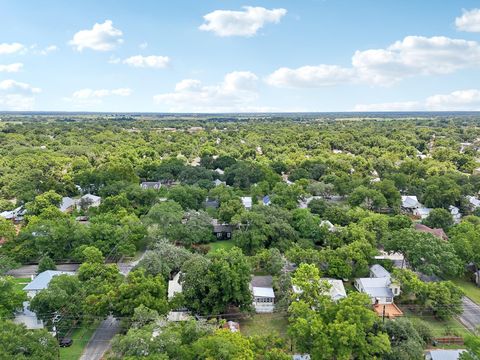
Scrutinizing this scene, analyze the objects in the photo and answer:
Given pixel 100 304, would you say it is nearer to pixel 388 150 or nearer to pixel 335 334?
pixel 335 334

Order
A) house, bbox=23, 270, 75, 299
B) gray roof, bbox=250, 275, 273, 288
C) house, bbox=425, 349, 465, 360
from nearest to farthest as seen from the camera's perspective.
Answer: house, bbox=425, 349, 465, 360 → house, bbox=23, 270, 75, 299 → gray roof, bbox=250, 275, 273, 288

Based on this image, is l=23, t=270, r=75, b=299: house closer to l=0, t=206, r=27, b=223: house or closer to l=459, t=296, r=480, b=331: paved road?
l=0, t=206, r=27, b=223: house

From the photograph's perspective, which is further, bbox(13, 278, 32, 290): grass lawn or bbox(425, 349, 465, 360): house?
bbox(13, 278, 32, 290): grass lawn

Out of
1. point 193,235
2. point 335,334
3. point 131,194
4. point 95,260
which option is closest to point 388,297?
point 335,334

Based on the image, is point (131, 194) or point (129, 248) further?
point (131, 194)

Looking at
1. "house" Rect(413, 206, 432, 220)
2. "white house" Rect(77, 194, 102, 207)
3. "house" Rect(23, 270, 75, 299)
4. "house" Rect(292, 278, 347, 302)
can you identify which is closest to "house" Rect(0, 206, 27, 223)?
"white house" Rect(77, 194, 102, 207)

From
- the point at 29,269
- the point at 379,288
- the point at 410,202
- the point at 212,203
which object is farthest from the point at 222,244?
the point at 410,202

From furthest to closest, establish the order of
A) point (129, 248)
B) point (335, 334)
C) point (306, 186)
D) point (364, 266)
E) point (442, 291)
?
1. point (306, 186)
2. point (129, 248)
3. point (364, 266)
4. point (442, 291)
5. point (335, 334)
